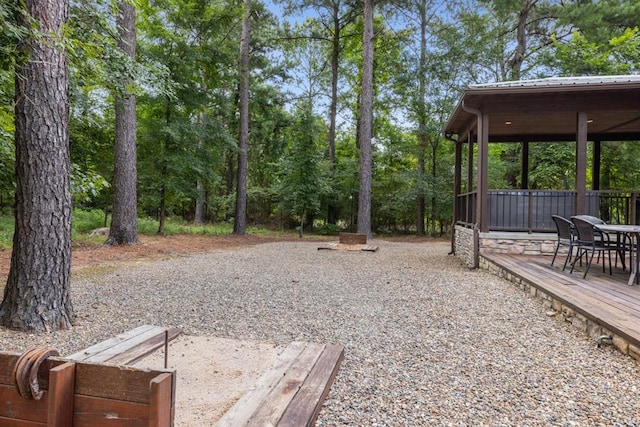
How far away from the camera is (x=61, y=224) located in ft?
10.9

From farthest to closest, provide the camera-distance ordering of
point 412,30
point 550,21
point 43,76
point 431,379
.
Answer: point 412,30 < point 550,21 < point 43,76 < point 431,379

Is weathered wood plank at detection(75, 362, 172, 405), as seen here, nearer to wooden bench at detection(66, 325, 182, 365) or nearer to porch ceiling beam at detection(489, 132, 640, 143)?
wooden bench at detection(66, 325, 182, 365)

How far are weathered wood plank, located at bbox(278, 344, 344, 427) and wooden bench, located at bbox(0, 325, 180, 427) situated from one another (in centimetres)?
72

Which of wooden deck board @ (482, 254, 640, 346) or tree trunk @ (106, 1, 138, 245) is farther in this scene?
tree trunk @ (106, 1, 138, 245)

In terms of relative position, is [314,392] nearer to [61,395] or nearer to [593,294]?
[61,395]

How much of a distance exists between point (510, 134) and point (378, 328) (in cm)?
805

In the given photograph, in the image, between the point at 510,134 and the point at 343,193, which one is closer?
the point at 510,134

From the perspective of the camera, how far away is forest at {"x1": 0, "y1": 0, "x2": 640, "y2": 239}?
10.9m

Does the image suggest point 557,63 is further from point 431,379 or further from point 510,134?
point 431,379

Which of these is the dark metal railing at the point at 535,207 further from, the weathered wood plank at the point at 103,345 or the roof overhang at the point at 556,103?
the weathered wood plank at the point at 103,345

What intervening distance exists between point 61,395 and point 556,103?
7785mm

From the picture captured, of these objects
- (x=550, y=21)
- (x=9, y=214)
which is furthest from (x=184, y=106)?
(x=550, y=21)

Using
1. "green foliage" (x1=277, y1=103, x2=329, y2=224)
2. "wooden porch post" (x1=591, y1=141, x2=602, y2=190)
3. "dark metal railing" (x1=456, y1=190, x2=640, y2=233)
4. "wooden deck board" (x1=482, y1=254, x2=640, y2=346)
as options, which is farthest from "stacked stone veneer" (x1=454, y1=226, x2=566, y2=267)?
"green foliage" (x1=277, y1=103, x2=329, y2=224)

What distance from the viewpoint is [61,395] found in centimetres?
117
